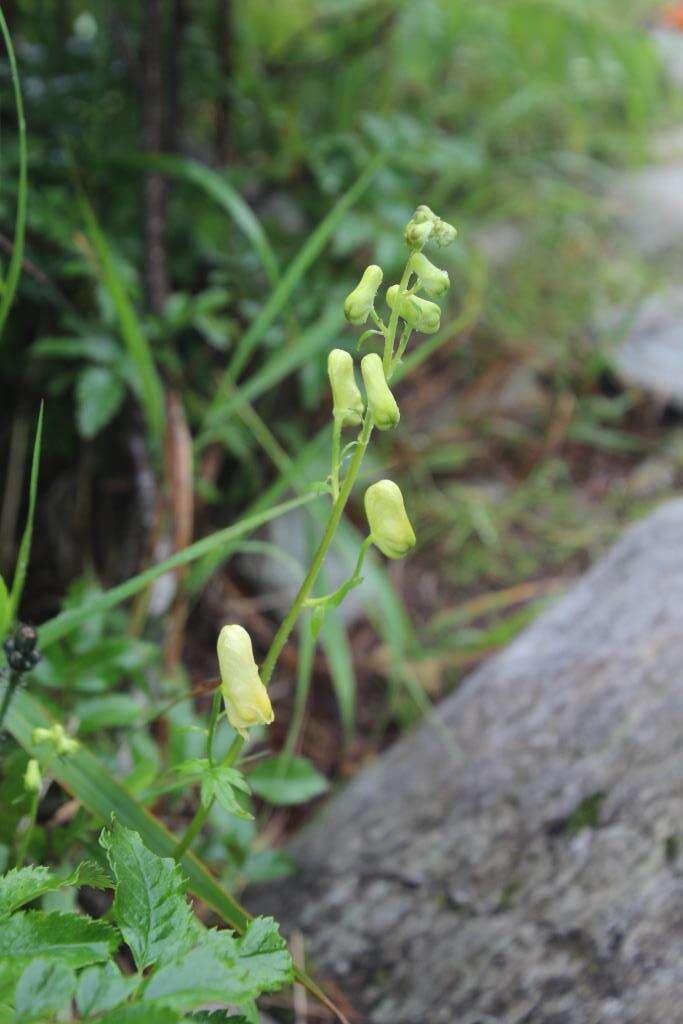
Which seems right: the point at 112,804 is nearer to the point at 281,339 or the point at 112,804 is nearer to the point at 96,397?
the point at 96,397

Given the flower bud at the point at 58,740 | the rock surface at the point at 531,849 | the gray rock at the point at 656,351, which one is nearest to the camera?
the flower bud at the point at 58,740

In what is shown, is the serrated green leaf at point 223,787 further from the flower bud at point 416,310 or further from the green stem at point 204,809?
the flower bud at point 416,310

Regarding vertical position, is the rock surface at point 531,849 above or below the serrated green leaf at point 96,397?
below

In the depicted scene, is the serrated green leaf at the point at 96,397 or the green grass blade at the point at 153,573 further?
the serrated green leaf at the point at 96,397

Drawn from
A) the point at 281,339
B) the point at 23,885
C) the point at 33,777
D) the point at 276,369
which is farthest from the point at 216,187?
the point at 23,885

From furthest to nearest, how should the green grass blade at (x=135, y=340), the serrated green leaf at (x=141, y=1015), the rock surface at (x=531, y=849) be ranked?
the green grass blade at (x=135, y=340) < the rock surface at (x=531, y=849) < the serrated green leaf at (x=141, y=1015)

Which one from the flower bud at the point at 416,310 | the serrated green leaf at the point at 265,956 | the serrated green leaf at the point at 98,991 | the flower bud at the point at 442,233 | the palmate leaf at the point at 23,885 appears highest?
the flower bud at the point at 442,233

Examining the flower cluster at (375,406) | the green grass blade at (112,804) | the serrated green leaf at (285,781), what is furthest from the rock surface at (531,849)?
the flower cluster at (375,406)

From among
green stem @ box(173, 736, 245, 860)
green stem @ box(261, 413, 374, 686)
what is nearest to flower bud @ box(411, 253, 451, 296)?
green stem @ box(261, 413, 374, 686)
